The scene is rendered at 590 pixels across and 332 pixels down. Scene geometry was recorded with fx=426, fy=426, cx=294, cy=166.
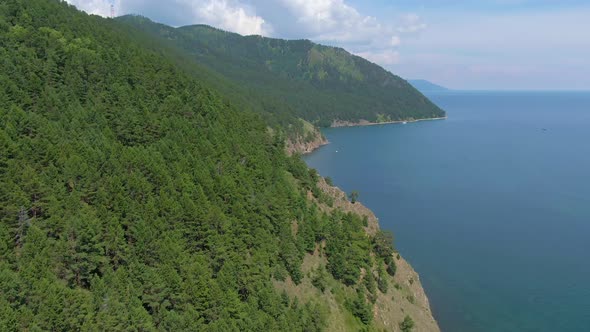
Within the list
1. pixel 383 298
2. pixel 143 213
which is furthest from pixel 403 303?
pixel 143 213

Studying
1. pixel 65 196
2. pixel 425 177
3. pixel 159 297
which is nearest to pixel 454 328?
pixel 159 297

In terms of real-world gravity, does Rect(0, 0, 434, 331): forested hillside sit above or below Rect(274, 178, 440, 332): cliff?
above

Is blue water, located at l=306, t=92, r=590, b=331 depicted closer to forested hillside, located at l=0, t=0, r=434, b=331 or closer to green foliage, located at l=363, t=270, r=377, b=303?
green foliage, located at l=363, t=270, r=377, b=303

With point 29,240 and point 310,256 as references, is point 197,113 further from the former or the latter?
point 29,240

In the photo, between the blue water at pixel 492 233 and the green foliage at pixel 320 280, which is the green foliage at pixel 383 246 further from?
the green foliage at pixel 320 280

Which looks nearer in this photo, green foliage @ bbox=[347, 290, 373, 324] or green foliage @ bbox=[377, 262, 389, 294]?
green foliage @ bbox=[347, 290, 373, 324]

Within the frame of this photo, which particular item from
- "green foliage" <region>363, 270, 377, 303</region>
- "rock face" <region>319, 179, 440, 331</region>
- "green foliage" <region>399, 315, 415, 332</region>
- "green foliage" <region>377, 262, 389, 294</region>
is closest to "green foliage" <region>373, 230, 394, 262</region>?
"rock face" <region>319, 179, 440, 331</region>

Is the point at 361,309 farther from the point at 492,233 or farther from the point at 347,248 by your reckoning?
the point at 492,233

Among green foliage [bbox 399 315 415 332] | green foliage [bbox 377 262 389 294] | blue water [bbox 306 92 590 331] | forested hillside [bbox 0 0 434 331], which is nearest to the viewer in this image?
forested hillside [bbox 0 0 434 331]

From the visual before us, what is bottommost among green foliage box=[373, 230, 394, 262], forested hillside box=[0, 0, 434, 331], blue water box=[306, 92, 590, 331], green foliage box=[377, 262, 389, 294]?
blue water box=[306, 92, 590, 331]
